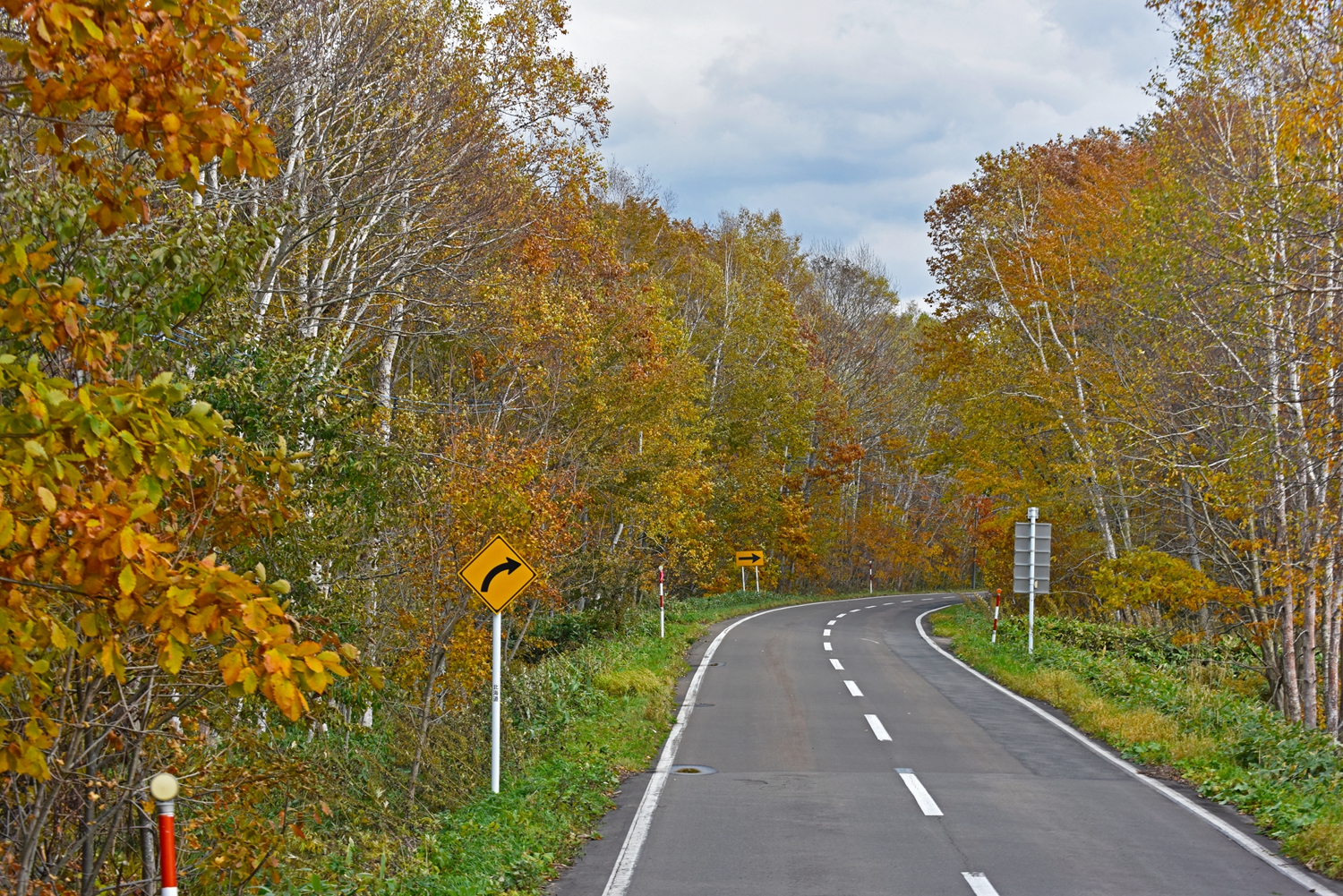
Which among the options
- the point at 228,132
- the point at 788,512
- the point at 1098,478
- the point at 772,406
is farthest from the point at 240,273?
the point at 788,512

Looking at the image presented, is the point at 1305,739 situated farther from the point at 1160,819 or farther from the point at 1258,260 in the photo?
the point at 1258,260

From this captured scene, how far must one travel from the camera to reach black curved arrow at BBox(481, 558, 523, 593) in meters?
10.3

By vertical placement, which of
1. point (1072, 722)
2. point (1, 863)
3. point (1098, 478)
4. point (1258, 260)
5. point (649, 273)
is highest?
point (649, 273)

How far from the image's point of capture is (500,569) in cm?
1029

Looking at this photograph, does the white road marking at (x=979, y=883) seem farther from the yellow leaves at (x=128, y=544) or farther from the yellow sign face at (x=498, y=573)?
the yellow leaves at (x=128, y=544)

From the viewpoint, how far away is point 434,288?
15.4 m

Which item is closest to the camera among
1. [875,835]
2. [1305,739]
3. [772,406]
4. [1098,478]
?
[875,835]

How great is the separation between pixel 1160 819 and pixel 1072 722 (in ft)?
19.0

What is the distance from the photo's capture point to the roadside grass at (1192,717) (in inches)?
363

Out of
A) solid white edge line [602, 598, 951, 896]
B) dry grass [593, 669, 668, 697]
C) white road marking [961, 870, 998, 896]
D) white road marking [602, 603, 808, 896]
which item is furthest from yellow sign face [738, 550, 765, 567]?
white road marking [961, 870, 998, 896]

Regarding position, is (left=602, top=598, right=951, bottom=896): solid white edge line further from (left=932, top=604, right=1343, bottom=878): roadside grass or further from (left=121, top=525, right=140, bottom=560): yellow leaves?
(left=121, top=525, right=140, bottom=560): yellow leaves

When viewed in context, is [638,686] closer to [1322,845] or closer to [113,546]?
[1322,845]

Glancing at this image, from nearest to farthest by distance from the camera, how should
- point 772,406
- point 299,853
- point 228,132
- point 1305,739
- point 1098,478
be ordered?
point 228,132 < point 299,853 < point 1305,739 < point 1098,478 < point 772,406

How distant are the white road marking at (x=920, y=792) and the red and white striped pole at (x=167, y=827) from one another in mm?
6982
